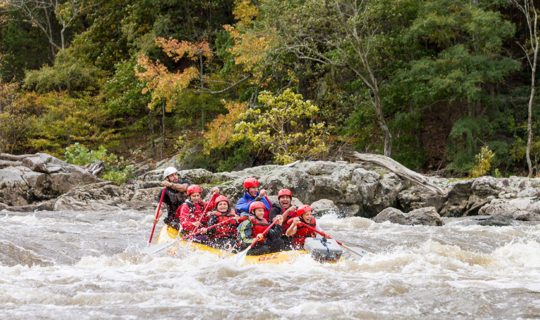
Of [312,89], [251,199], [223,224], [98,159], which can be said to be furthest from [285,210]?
[98,159]

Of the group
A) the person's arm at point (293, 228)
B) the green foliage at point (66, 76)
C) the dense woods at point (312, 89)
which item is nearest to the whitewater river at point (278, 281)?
the person's arm at point (293, 228)

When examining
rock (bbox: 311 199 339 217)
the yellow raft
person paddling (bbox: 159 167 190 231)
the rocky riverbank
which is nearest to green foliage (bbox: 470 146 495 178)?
the rocky riverbank

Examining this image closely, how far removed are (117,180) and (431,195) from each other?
34.5 feet

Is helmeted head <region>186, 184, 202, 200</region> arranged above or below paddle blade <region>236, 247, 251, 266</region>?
above

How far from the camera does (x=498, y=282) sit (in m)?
7.59

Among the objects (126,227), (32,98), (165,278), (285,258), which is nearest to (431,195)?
(126,227)

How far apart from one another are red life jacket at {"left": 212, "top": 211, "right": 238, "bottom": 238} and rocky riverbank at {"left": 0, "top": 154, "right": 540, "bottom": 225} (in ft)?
16.6

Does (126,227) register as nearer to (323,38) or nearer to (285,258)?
(285,258)

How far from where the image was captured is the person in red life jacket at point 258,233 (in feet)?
28.9

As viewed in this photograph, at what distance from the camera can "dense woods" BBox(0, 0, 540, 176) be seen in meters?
19.7

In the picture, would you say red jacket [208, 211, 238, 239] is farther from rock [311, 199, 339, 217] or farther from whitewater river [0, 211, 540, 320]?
rock [311, 199, 339, 217]

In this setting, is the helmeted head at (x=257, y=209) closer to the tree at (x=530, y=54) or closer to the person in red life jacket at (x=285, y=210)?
the person in red life jacket at (x=285, y=210)

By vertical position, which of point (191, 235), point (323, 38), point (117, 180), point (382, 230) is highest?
point (323, 38)

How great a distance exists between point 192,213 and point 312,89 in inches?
559
